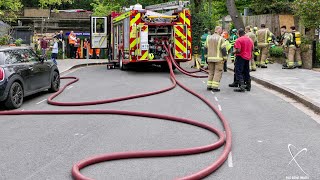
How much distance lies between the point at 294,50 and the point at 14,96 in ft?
39.9

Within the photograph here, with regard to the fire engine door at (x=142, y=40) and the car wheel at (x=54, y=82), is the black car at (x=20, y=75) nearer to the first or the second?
the car wheel at (x=54, y=82)

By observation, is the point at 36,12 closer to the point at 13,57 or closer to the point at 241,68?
the point at 241,68

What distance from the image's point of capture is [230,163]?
611 centimetres

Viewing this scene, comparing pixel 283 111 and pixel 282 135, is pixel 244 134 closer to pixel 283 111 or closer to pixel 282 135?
pixel 282 135

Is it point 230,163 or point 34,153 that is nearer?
point 230,163

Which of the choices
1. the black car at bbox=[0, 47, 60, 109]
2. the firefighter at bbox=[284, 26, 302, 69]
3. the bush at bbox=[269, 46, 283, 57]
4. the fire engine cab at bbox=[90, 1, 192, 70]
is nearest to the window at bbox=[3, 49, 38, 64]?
the black car at bbox=[0, 47, 60, 109]

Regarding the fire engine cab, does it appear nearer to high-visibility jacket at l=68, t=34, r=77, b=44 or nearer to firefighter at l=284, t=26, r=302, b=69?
firefighter at l=284, t=26, r=302, b=69

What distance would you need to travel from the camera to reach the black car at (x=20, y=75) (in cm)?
1027

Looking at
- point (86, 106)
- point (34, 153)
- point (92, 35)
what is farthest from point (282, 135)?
point (92, 35)

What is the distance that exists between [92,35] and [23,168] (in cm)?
1785

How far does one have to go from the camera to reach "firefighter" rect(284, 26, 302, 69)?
1891 cm

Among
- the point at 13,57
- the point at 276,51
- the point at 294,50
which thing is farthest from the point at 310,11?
the point at 13,57

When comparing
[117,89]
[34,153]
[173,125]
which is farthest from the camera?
[117,89]

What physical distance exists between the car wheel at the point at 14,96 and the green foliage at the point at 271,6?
Result: 2082cm
